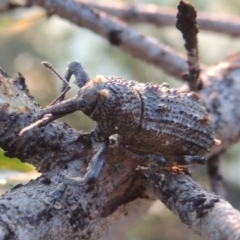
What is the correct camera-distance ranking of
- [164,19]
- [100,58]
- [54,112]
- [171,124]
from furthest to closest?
1. [100,58]
2. [164,19]
3. [171,124]
4. [54,112]

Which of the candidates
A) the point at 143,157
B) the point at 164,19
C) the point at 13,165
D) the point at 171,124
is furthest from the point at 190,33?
the point at 164,19

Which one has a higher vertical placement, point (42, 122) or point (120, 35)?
point (120, 35)

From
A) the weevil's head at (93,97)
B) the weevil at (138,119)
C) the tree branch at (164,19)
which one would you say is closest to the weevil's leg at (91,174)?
the weevil at (138,119)

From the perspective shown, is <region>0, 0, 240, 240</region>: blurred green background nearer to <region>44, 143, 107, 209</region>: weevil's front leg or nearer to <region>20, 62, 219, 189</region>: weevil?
<region>20, 62, 219, 189</region>: weevil

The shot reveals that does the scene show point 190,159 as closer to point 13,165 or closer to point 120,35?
point 13,165

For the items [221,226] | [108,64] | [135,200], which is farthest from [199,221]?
[108,64]

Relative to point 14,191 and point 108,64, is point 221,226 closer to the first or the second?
point 14,191

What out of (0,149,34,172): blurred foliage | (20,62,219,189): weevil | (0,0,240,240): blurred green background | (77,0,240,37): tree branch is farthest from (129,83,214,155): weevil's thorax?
(0,0,240,240): blurred green background
